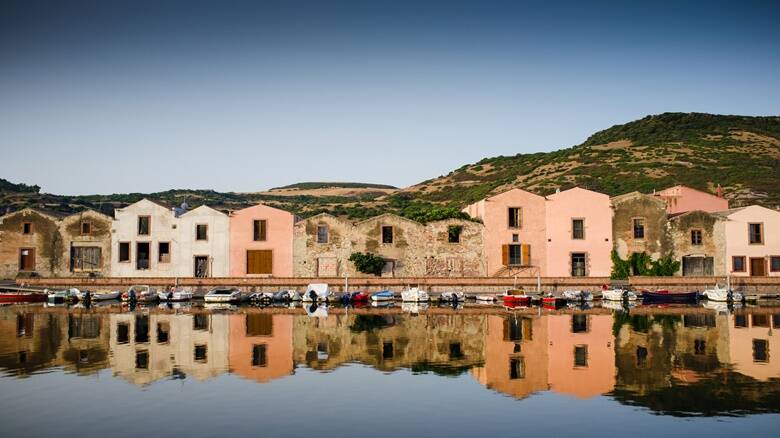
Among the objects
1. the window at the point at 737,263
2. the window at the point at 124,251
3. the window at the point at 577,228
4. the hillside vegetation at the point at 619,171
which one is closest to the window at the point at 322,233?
the window at the point at 124,251

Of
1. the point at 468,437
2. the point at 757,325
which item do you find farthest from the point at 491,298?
the point at 468,437

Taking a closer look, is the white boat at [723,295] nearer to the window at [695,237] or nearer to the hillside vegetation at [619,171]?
the window at [695,237]

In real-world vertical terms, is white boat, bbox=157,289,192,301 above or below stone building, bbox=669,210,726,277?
below

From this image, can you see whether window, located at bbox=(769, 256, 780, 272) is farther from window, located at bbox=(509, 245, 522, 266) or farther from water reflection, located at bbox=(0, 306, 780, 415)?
window, located at bbox=(509, 245, 522, 266)

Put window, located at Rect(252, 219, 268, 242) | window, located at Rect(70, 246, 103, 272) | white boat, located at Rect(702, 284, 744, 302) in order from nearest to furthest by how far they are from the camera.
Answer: white boat, located at Rect(702, 284, 744, 302) < window, located at Rect(252, 219, 268, 242) < window, located at Rect(70, 246, 103, 272)

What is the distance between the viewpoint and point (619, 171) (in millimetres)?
105938

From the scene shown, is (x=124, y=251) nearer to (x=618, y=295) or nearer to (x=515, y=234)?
(x=515, y=234)

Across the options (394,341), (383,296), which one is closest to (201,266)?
(383,296)

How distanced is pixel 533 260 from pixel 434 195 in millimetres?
58793

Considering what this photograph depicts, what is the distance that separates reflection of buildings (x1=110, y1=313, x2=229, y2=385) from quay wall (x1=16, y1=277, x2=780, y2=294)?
11.6 m

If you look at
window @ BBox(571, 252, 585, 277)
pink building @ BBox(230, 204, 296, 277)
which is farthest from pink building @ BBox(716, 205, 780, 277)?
pink building @ BBox(230, 204, 296, 277)

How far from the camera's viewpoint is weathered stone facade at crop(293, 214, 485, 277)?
62.7 metres

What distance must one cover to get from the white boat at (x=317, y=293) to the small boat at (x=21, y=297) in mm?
19897

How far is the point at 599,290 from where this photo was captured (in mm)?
59406
